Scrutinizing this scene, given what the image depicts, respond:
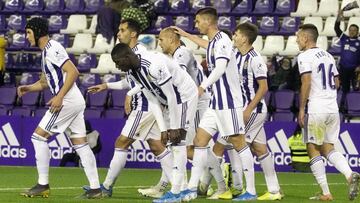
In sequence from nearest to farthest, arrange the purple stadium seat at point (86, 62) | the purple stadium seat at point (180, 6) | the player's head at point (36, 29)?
the player's head at point (36, 29), the purple stadium seat at point (86, 62), the purple stadium seat at point (180, 6)

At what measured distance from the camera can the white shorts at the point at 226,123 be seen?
15.5 meters

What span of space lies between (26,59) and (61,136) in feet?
17.2

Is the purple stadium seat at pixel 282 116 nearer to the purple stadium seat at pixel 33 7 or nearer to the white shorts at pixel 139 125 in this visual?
the purple stadium seat at pixel 33 7

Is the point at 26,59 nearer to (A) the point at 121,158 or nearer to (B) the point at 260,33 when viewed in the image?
(B) the point at 260,33

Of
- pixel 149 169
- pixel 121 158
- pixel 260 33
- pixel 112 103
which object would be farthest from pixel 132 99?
pixel 260 33

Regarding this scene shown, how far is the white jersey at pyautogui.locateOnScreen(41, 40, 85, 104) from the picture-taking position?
51.0ft

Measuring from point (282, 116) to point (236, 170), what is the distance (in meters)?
8.34

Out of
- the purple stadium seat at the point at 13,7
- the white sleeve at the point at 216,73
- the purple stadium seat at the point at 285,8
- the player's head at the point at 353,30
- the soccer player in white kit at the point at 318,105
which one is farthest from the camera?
the purple stadium seat at the point at 13,7

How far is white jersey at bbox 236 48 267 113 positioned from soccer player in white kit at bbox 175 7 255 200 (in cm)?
83

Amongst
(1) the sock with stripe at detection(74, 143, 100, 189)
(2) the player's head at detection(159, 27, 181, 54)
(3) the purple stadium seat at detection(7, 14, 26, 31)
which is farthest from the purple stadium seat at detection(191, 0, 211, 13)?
(1) the sock with stripe at detection(74, 143, 100, 189)

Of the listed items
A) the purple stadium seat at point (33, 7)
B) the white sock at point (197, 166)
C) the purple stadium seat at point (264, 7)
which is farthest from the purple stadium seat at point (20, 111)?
the white sock at point (197, 166)

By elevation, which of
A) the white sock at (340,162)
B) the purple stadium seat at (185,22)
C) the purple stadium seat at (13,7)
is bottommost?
the purple stadium seat at (13,7)

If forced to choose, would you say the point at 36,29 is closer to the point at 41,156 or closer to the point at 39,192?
the point at 41,156

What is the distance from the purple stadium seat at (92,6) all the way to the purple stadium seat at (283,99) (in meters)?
6.79
